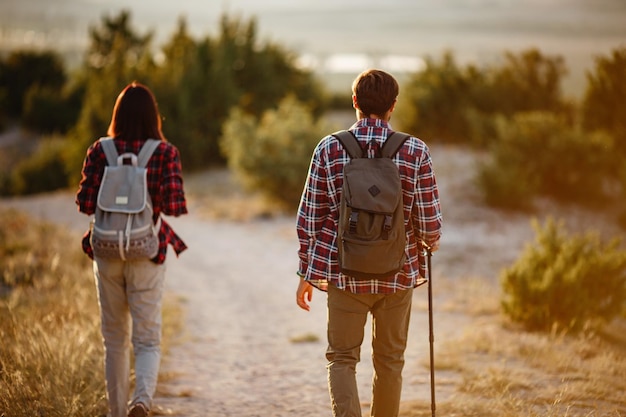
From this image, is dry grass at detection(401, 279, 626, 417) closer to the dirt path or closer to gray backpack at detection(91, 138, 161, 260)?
the dirt path

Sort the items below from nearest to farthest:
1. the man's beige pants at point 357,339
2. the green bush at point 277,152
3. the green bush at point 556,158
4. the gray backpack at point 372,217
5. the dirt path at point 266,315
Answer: the gray backpack at point 372,217 → the man's beige pants at point 357,339 → the dirt path at point 266,315 → the green bush at point 277,152 → the green bush at point 556,158

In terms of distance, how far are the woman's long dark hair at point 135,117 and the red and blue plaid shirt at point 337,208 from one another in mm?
1067

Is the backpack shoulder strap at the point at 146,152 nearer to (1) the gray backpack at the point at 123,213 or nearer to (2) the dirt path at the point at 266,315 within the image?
(1) the gray backpack at the point at 123,213

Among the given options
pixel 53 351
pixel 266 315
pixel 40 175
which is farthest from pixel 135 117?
pixel 40 175

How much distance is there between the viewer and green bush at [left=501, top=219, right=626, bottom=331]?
22.1 ft

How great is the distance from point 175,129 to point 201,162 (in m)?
1.22

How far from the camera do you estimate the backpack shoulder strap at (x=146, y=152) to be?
391cm

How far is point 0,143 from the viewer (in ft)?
108

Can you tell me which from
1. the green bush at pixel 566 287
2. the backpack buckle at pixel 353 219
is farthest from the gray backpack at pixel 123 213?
the green bush at pixel 566 287

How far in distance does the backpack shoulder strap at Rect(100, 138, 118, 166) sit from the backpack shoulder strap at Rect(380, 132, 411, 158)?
1.52 metres

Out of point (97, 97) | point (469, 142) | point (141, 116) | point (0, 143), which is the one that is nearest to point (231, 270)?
point (141, 116)

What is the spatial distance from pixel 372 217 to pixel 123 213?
1.41 m

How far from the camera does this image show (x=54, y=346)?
16.1ft

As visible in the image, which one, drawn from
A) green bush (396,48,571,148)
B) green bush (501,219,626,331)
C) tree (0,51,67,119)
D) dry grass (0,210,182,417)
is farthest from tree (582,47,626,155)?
tree (0,51,67,119)
